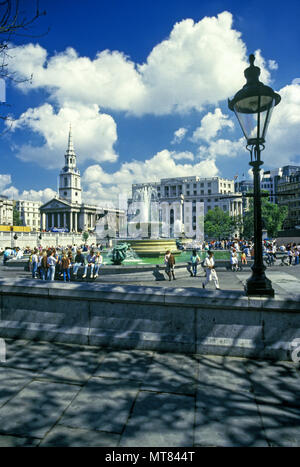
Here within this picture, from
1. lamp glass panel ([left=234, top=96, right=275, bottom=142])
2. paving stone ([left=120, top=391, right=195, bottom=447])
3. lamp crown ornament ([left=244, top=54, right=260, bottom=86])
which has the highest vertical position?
lamp crown ornament ([left=244, top=54, right=260, bottom=86])

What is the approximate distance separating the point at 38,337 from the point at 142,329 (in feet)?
6.23

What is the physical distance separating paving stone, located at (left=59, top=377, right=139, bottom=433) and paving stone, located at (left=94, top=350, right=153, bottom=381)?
0.17m

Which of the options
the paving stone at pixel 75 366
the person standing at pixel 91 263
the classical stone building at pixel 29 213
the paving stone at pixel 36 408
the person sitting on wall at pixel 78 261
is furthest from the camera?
the classical stone building at pixel 29 213

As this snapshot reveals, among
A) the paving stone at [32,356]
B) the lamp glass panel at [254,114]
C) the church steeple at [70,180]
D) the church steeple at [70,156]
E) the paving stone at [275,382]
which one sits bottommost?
the paving stone at [275,382]

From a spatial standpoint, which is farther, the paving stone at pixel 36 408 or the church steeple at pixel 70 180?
the church steeple at pixel 70 180

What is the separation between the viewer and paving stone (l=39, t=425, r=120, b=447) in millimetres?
2754

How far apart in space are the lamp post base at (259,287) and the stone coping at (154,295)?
0.11 m

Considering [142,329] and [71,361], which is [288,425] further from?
[71,361]

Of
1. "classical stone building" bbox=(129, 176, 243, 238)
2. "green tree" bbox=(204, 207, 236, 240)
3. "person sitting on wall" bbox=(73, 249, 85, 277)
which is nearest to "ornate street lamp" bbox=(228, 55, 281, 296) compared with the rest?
"person sitting on wall" bbox=(73, 249, 85, 277)

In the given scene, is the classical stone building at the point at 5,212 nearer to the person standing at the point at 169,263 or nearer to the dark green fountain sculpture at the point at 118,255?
the dark green fountain sculpture at the point at 118,255

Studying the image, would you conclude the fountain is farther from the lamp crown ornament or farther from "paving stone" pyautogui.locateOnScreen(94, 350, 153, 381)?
the lamp crown ornament

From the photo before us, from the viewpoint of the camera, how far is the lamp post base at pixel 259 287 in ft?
15.7

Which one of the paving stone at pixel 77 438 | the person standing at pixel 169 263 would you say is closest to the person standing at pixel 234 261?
the person standing at pixel 169 263
